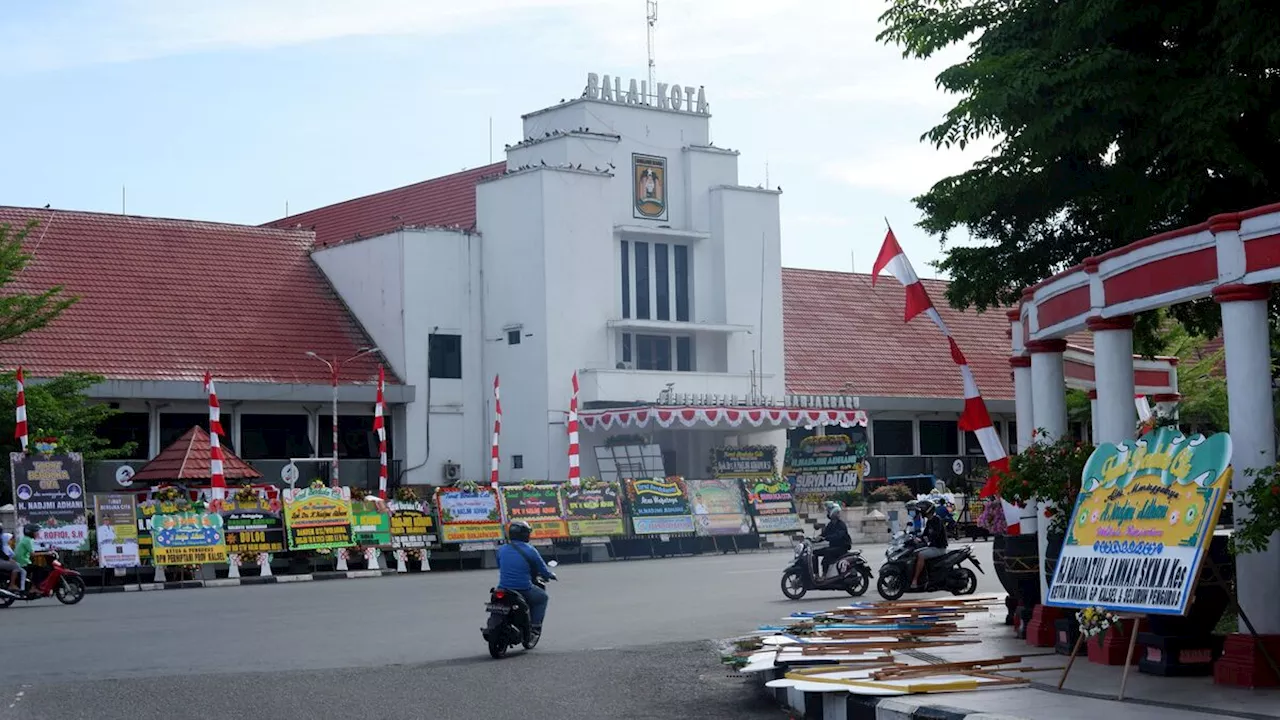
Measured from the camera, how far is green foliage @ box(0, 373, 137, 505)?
3662 centimetres

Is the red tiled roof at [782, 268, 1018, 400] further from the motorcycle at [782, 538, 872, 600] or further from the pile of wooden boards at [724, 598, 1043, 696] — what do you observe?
the pile of wooden boards at [724, 598, 1043, 696]

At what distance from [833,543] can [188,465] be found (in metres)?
16.5

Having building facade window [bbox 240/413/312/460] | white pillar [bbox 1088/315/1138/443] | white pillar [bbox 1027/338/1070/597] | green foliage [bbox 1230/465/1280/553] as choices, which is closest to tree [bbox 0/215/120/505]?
building facade window [bbox 240/413/312/460]

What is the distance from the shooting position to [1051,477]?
45.6 feet

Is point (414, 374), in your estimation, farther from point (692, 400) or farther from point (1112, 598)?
point (1112, 598)

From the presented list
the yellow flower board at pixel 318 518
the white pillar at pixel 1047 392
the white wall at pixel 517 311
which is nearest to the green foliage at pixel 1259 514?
the white pillar at pixel 1047 392

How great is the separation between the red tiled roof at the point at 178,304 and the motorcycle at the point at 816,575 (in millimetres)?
24180

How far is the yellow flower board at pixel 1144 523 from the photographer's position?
11117 millimetres

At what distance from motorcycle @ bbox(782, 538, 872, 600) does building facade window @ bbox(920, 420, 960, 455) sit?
32860mm

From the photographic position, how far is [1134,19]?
18234 millimetres

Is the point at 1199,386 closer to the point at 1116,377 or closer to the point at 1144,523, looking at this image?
the point at 1116,377

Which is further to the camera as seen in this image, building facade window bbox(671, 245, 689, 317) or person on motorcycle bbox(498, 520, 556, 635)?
building facade window bbox(671, 245, 689, 317)

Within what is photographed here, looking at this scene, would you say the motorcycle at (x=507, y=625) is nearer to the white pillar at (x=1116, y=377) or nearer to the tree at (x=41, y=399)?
the white pillar at (x=1116, y=377)

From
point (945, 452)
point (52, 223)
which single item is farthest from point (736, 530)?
point (52, 223)
